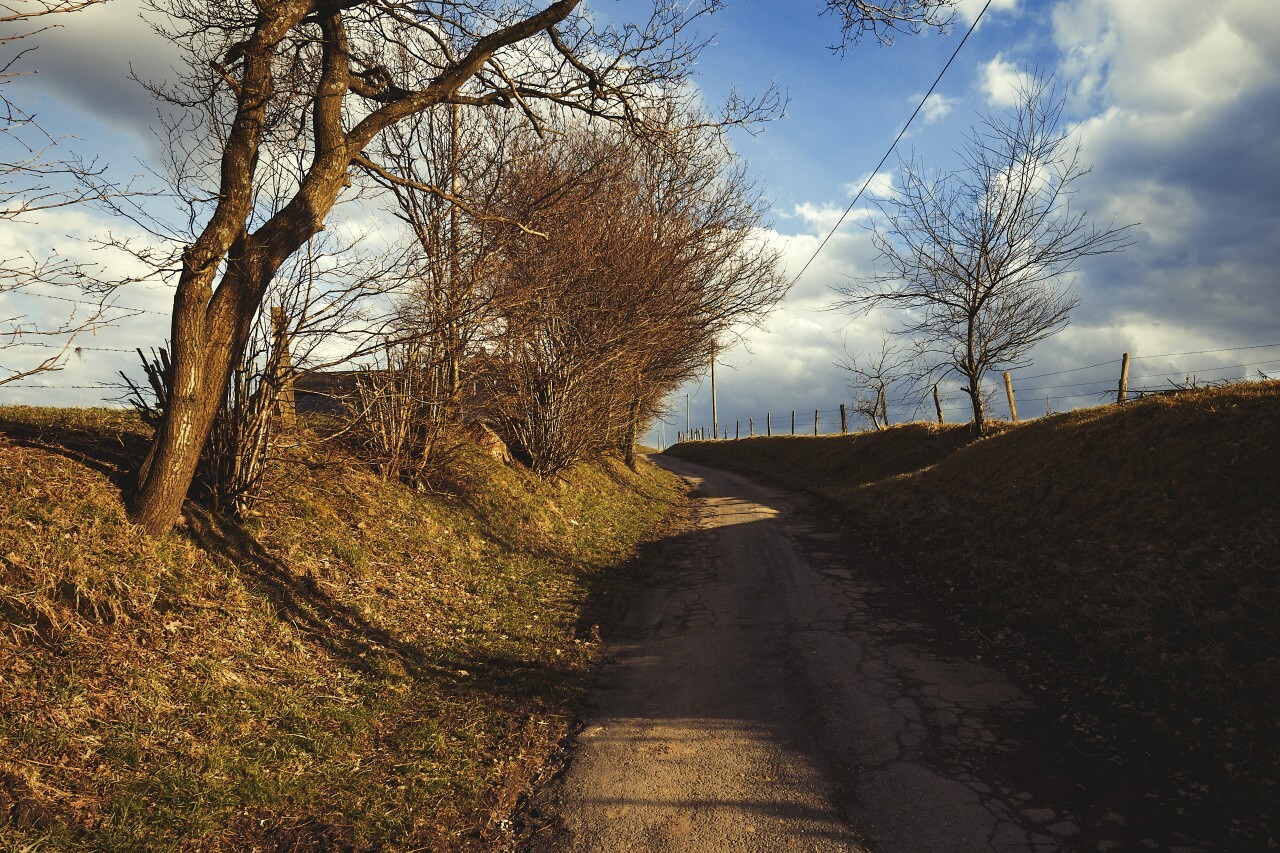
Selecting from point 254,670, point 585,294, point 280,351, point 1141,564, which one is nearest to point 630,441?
point 585,294

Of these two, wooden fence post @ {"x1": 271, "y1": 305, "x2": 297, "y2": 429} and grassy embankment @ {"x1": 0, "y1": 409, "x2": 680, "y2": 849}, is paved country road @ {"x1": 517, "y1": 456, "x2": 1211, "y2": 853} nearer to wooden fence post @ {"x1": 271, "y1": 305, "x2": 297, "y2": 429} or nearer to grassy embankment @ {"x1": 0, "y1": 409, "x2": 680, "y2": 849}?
grassy embankment @ {"x1": 0, "y1": 409, "x2": 680, "y2": 849}

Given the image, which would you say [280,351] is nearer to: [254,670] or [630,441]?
[254,670]

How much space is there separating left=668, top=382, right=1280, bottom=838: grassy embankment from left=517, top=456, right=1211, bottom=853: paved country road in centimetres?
70

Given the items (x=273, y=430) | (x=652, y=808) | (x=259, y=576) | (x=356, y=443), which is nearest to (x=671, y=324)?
(x=356, y=443)

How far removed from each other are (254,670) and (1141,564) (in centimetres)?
841

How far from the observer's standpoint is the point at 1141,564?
6.48m

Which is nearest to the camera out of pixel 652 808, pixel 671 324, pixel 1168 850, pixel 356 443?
pixel 1168 850

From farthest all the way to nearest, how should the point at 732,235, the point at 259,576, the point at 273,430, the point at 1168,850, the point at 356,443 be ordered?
the point at 732,235 < the point at 356,443 < the point at 273,430 < the point at 259,576 < the point at 1168,850

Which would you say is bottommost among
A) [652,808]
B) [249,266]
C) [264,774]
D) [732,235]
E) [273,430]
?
[652,808]

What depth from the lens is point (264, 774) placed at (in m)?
3.90

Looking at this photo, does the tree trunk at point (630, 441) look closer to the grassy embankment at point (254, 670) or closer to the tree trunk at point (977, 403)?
the tree trunk at point (977, 403)

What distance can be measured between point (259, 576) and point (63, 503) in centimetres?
163

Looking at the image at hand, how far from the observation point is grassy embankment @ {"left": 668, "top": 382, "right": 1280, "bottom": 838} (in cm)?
438

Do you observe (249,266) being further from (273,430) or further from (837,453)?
(837,453)
